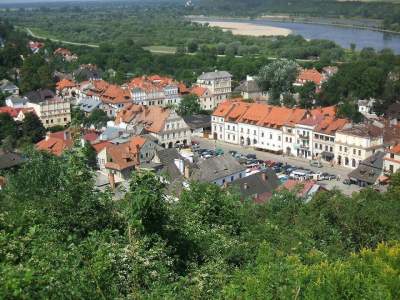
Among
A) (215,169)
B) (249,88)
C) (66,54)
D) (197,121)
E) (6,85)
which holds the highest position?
(215,169)

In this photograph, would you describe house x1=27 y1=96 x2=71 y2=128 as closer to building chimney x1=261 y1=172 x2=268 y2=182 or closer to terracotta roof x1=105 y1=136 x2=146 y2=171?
terracotta roof x1=105 y1=136 x2=146 y2=171

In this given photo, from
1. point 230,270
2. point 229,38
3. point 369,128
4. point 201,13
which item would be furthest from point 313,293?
point 201,13

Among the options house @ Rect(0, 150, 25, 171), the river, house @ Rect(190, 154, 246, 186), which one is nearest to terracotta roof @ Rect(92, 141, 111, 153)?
house @ Rect(0, 150, 25, 171)

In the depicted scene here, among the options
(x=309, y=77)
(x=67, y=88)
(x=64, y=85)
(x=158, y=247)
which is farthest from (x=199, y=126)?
(x=158, y=247)

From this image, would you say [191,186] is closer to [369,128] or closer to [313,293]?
[313,293]

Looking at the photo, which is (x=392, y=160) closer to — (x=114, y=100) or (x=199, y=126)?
(x=199, y=126)
